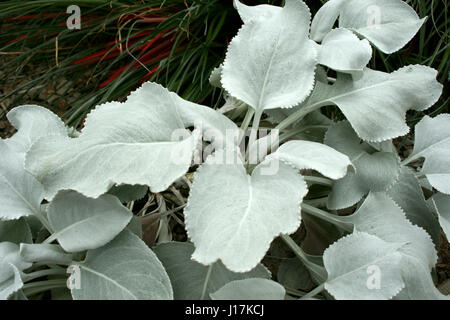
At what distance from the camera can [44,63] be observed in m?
1.71

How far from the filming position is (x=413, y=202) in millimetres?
881

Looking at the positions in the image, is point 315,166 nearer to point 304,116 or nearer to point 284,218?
point 284,218

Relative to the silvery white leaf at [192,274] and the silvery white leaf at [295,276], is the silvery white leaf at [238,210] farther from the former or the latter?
the silvery white leaf at [295,276]

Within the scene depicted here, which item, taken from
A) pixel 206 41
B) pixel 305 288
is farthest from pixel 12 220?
pixel 206 41

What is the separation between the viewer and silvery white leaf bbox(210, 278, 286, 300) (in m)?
0.64

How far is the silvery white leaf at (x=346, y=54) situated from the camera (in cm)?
84

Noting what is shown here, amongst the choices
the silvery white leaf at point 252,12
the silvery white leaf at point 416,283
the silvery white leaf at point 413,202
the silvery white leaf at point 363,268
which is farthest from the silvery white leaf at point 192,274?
the silvery white leaf at point 252,12

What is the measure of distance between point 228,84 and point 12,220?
430mm

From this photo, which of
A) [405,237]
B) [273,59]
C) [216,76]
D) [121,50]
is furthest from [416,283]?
[121,50]

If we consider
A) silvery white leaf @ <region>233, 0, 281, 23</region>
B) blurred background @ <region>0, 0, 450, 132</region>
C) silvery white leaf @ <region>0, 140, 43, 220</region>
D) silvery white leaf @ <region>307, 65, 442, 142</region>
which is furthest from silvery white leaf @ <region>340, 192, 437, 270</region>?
blurred background @ <region>0, 0, 450, 132</region>

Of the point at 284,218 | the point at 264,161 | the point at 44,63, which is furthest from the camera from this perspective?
the point at 44,63

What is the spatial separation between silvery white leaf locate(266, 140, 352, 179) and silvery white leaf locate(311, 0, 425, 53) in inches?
12.8

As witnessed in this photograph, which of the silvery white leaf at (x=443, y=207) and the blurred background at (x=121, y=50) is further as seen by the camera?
the blurred background at (x=121, y=50)

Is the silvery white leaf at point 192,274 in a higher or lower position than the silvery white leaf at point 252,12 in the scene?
lower
